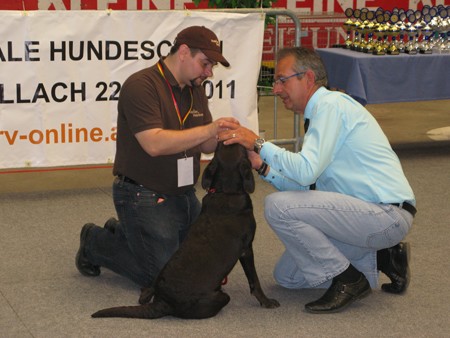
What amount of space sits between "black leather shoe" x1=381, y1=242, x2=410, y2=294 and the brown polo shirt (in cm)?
103

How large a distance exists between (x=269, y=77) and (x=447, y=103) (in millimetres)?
3047

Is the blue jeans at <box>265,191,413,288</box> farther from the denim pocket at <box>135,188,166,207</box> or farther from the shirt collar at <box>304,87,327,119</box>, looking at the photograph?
the denim pocket at <box>135,188,166,207</box>

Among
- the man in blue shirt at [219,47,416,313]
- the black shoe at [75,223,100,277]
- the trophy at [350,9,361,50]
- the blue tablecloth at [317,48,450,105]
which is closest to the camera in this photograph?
the man in blue shirt at [219,47,416,313]

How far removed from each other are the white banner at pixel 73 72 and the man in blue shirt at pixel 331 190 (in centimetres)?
214


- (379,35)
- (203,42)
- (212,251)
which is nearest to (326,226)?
(212,251)

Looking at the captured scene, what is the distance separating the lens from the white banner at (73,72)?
5641mm

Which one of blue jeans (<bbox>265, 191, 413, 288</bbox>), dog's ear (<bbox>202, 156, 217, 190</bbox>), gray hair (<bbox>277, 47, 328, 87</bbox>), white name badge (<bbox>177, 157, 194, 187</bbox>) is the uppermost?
gray hair (<bbox>277, 47, 328, 87</bbox>)

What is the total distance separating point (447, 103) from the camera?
10422mm

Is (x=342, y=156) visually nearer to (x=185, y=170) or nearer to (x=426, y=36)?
(x=185, y=170)

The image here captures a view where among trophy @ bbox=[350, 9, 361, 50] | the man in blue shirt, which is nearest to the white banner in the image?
trophy @ bbox=[350, 9, 361, 50]

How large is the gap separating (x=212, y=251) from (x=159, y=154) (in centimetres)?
53

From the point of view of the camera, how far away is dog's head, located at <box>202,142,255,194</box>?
3.73 metres

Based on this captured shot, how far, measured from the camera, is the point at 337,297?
3891mm

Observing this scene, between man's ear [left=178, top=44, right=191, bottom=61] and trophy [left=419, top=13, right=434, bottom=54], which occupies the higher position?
man's ear [left=178, top=44, right=191, bottom=61]
